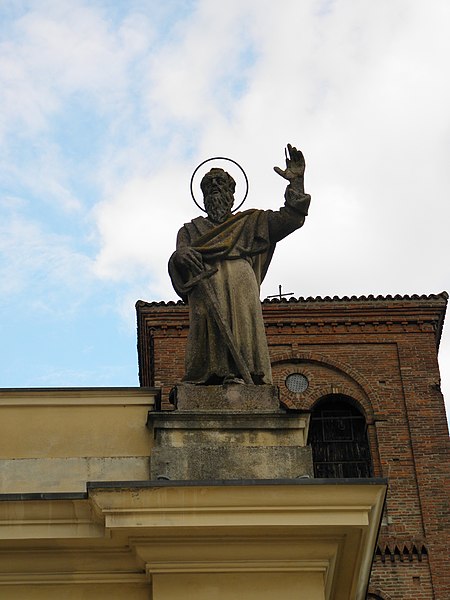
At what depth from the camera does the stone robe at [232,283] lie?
10742mm

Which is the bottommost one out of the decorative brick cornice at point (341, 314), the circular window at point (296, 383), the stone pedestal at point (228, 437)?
the stone pedestal at point (228, 437)

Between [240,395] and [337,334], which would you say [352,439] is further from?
[240,395]

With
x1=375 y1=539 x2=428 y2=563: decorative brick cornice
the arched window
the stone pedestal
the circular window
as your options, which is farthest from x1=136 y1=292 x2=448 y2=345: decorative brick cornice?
the stone pedestal

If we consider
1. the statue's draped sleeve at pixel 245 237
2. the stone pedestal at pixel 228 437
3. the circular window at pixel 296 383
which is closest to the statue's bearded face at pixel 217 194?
the statue's draped sleeve at pixel 245 237

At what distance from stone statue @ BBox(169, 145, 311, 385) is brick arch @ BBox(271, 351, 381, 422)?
57.8 ft

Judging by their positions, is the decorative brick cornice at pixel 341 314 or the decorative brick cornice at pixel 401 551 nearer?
the decorative brick cornice at pixel 401 551

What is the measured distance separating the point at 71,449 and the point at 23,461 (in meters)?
0.34

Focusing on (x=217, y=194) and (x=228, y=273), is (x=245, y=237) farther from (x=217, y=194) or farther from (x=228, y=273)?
(x=217, y=194)

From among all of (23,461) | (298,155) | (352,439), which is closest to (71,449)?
(23,461)

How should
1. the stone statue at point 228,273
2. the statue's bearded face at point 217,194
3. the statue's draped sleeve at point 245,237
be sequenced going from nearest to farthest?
the stone statue at point 228,273, the statue's draped sleeve at point 245,237, the statue's bearded face at point 217,194

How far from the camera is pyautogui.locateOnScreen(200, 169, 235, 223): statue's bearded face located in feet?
37.9

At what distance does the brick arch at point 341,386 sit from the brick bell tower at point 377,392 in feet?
0.06

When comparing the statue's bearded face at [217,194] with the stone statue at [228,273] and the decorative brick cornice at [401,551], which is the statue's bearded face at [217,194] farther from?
the decorative brick cornice at [401,551]

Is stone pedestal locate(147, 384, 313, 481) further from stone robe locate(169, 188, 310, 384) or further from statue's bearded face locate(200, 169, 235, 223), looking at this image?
statue's bearded face locate(200, 169, 235, 223)
